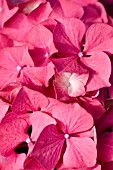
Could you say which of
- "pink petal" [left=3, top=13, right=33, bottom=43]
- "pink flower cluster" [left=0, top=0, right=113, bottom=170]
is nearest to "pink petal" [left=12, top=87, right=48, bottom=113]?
"pink flower cluster" [left=0, top=0, right=113, bottom=170]

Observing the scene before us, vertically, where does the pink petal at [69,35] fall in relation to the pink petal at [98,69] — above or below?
above

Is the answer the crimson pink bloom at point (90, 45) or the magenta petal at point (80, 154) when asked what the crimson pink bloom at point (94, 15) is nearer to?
the crimson pink bloom at point (90, 45)

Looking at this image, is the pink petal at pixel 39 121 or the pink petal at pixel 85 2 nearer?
the pink petal at pixel 39 121

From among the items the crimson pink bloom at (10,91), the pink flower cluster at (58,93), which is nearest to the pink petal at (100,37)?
the pink flower cluster at (58,93)

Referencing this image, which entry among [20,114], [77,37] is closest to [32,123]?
[20,114]

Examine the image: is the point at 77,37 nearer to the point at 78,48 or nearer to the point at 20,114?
the point at 78,48

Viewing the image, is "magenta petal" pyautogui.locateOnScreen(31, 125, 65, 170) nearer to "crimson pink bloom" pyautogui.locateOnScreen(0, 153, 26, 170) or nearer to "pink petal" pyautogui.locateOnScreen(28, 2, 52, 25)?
"crimson pink bloom" pyautogui.locateOnScreen(0, 153, 26, 170)
